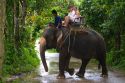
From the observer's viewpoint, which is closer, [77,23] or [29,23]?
[77,23]

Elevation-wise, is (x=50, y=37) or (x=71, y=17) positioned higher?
(x=71, y=17)

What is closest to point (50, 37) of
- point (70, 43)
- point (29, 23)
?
point (70, 43)

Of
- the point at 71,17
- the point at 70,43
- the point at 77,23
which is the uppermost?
the point at 71,17

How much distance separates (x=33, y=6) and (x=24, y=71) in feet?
21.5

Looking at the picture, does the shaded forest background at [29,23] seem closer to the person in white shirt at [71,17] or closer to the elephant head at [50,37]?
the elephant head at [50,37]

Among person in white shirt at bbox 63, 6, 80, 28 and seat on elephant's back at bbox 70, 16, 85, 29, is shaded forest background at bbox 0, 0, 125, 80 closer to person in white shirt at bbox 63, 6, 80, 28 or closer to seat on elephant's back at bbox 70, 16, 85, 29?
person in white shirt at bbox 63, 6, 80, 28

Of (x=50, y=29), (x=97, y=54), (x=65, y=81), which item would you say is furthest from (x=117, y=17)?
(x=65, y=81)

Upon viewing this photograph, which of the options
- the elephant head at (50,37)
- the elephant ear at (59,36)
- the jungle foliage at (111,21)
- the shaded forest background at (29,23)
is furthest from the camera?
the jungle foliage at (111,21)

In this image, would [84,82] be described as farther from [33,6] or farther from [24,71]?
[33,6]

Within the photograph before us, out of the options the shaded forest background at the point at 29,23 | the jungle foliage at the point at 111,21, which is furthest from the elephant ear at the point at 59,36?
the jungle foliage at the point at 111,21

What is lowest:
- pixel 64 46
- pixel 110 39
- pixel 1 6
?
pixel 110 39

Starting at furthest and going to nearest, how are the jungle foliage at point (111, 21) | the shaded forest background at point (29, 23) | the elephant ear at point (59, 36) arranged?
the jungle foliage at point (111, 21) → the shaded forest background at point (29, 23) → the elephant ear at point (59, 36)

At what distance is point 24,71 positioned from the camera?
16.3 metres

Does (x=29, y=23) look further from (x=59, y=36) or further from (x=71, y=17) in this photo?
(x=59, y=36)
